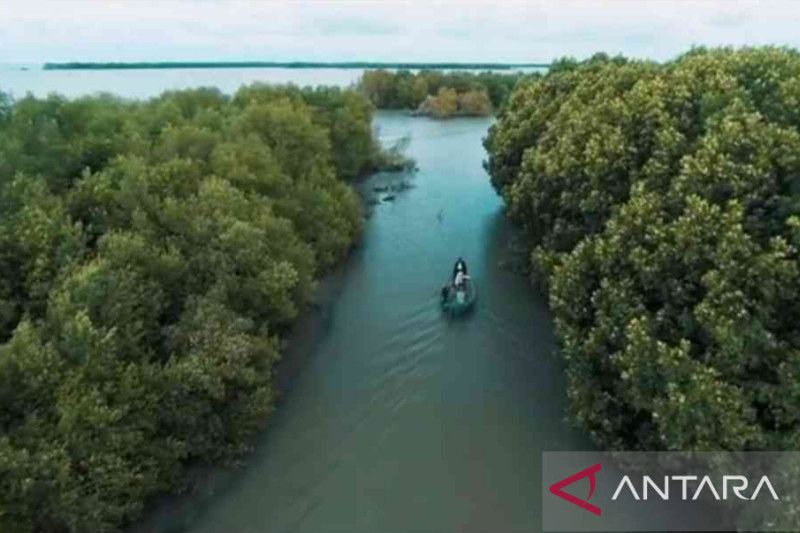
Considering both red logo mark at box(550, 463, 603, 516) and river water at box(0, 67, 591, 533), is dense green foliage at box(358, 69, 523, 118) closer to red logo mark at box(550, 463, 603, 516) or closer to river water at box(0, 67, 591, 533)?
river water at box(0, 67, 591, 533)

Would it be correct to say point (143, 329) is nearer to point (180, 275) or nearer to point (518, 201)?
point (180, 275)

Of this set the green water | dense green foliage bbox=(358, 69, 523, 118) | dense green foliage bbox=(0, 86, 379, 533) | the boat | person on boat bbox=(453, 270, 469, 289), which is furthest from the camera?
dense green foliage bbox=(358, 69, 523, 118)

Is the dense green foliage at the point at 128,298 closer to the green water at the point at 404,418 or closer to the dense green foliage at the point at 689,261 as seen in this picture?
the green water at the point at 404,418

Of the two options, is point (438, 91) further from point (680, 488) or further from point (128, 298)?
point (680, 488)

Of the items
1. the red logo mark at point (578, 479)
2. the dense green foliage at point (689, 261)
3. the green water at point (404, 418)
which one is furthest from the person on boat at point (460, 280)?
the red logo mark at point (578, 479)

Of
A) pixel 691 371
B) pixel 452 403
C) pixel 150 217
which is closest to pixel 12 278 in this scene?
pixel 150 217

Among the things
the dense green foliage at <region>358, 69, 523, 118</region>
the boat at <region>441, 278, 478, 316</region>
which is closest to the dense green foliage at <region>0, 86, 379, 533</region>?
the boat at <region>441, 278, 478, 316</region>
